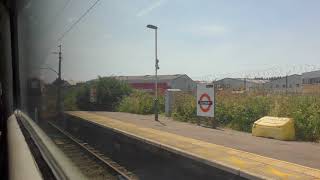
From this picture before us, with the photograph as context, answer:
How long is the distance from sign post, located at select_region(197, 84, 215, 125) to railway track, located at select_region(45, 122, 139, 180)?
10457 mm

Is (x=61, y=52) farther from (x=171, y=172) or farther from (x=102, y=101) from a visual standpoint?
(x=171, y=172)

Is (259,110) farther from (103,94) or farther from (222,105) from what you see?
(103,94)

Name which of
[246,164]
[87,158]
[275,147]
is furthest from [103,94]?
[275,147]

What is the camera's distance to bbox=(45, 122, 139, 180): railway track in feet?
17.4

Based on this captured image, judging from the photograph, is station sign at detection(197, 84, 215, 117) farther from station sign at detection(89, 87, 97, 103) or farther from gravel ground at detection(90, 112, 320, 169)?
station sign at detection(89, 87, 97, 103)

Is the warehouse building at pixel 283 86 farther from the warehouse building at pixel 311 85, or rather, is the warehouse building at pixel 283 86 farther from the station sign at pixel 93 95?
the station sign at pixel 93 95

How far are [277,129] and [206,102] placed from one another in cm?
497

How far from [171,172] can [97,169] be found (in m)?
0.91

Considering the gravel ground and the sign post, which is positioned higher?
the sign post

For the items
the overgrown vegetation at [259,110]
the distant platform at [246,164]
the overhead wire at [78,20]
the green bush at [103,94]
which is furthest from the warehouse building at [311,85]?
the overhead wire at [78,20]

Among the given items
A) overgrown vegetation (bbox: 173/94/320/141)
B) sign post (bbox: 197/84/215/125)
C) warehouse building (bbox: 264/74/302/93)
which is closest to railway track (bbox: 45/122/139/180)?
overgrown vegetation (bbox: 173/94/320/141)

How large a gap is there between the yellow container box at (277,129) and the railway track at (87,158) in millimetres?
6941

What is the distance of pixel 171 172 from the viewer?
6.03 meters

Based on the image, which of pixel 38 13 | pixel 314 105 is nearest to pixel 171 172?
pixel 38 13
